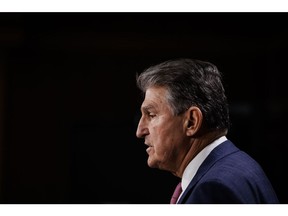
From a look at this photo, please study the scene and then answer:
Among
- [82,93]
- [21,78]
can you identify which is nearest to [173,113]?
[82,93]

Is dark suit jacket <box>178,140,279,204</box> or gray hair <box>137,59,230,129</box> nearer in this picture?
dark suit jacket <box>178,140,279,204</box>

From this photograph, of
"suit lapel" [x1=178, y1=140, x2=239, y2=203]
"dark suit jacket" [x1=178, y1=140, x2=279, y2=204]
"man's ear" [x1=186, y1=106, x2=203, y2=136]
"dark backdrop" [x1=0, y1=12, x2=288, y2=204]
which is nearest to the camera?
"dark suit jacket" [x1=178, y1=140, x2=279, y2=204]

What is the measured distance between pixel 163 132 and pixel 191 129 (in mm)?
98

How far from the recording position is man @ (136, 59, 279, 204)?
116 centimetres

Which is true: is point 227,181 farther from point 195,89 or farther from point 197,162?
point 195,89

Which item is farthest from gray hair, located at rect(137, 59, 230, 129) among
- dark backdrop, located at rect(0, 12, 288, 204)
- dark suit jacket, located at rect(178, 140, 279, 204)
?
dark backdrop, located at rect(0, 12, 288, 204)

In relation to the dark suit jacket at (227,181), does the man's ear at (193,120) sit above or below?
above

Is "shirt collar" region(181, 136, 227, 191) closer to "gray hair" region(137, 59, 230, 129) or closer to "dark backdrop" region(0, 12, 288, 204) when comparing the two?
"gray hair" region(137, 59, 230, 129)

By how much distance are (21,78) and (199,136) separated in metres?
0.70

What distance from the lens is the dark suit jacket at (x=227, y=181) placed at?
1.06 m

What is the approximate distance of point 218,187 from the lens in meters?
1.06

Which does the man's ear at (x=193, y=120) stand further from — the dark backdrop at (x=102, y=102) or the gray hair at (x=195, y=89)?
the dark backdrop at (x=102, y=102)

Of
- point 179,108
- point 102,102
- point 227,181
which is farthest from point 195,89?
point 102,102

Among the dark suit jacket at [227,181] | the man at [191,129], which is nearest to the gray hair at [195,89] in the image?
the man at [191,129]
